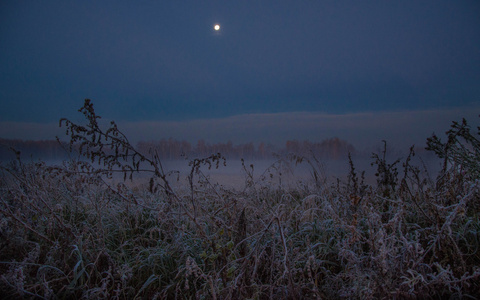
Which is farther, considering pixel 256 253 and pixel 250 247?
pixel 250 247

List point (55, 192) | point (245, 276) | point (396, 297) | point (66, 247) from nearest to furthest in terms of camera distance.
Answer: point (396, 297) → point (245, 276) → point (66, 247) → point (55, 192)

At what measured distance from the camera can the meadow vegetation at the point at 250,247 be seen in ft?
8.45

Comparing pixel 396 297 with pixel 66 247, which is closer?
pixel 396 297

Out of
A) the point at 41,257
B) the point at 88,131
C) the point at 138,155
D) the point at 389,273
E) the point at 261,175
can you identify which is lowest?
the point at 41,257

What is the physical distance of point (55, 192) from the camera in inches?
207

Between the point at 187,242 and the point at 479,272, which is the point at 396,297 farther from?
the point at 187,242

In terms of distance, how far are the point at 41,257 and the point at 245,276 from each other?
2.52m

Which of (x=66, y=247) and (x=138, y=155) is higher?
(x=138, y=155)

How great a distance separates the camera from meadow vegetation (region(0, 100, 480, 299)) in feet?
8.45

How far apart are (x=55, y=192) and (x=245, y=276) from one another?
3980 millimetres

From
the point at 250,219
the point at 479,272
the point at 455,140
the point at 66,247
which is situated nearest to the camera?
the point at 479,272

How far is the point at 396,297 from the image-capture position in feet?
8.31

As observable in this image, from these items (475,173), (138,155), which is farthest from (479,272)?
(138,155)

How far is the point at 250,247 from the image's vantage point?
3.04 m
